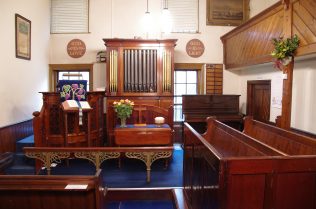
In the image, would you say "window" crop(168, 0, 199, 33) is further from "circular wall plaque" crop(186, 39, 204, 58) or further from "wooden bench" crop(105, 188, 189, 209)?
"wooden bench" crop(105, 188, 189, 209)

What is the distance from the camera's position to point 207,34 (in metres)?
6.25

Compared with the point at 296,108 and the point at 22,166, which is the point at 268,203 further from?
the point at 22,166

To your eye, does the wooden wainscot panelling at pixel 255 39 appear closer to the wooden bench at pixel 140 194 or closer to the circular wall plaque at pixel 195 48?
the circular wall plaque at pixel 195 48

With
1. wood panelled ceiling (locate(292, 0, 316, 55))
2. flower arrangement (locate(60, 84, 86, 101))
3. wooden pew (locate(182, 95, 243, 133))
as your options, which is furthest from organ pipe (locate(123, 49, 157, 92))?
wood panelled ceiling (locate(292, 0, 316, 55))

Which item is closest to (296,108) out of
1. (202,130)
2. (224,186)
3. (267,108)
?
(267,108)

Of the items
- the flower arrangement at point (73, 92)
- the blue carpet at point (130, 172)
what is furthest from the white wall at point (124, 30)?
the blue carpet at point (130, 172)

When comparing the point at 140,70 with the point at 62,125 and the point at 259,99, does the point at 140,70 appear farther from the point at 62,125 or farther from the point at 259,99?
the point at 259,99

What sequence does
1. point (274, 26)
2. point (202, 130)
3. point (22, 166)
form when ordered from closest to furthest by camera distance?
point (274, 26) < point (22, 166) < point (202, 130)

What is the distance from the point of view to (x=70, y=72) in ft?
21.2

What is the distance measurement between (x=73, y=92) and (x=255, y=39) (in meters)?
3.44

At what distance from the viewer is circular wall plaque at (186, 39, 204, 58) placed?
6.22 m

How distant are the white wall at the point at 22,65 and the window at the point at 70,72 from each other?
0.73 feet

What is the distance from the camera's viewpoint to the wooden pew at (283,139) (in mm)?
2075

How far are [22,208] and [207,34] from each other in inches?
213
